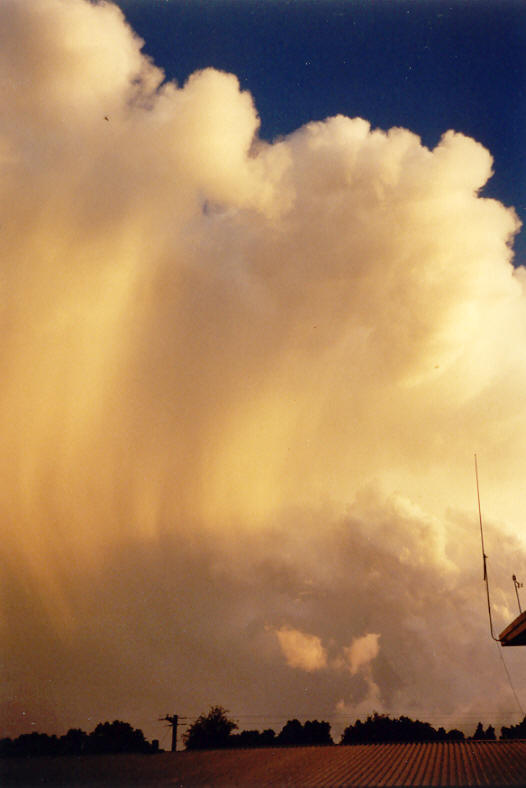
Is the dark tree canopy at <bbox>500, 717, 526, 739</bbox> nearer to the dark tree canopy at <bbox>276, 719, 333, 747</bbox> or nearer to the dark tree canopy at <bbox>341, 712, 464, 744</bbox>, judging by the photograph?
the dark tree canopy at <bbox>341, 712, 464, 744</bbox>

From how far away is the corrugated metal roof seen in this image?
22562mm

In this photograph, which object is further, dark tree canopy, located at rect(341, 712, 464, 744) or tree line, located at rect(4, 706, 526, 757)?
dark tree canopy, located at rect(341, 712, 464, 744)

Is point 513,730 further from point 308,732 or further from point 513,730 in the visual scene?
point 308,732

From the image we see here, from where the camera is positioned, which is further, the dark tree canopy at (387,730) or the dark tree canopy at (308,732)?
the dark tree canopy at (387,730)

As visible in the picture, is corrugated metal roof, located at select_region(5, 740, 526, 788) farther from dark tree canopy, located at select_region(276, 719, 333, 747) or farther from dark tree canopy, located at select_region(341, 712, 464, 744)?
dark tree canopy, located at select_region(341, 712, 464, 744)

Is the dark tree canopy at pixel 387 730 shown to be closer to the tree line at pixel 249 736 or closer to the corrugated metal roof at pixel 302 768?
the tree line at pixel 249 736

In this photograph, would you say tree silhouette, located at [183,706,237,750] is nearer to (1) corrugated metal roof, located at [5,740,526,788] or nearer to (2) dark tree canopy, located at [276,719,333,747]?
(2) dark tree canopy, located at [276,719,333,747]

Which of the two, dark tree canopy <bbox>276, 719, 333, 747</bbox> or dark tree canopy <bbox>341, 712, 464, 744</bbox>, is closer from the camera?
dark tree canopy <bbox>276, 719, 333, 747</bbox>

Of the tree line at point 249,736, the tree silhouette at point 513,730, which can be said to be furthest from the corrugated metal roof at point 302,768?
the tree silhouette at point 513,730

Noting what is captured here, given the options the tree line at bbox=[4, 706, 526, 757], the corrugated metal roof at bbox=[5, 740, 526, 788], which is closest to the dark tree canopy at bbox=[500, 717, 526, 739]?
the tree line at bbox=[4, 706, 526, 757]

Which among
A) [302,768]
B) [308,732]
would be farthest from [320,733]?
[302,768]

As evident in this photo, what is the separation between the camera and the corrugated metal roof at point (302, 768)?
22562 mm

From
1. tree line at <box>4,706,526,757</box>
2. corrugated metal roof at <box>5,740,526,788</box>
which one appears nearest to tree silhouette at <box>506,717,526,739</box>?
tree line at <box>4,706,526,757</box>

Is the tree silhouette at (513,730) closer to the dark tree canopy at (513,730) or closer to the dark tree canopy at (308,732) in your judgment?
the dark tree canopy at (513,730)
